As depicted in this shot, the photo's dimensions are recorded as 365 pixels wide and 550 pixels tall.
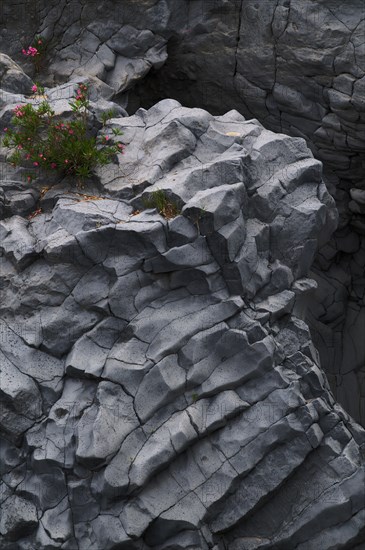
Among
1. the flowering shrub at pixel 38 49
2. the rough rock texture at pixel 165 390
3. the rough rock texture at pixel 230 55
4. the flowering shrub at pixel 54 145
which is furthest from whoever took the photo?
the flowering shrub at pixel 38 49

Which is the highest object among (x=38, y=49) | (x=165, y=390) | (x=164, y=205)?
(x=38, y=49)

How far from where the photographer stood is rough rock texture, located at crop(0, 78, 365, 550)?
21.1ft

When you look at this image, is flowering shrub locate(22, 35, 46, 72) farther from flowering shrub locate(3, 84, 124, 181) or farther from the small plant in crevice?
the small plant in crevice

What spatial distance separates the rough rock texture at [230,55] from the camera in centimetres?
966

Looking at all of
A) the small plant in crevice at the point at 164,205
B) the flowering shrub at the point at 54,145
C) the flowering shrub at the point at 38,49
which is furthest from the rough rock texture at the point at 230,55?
the small plant in crevice at the point at 164,205

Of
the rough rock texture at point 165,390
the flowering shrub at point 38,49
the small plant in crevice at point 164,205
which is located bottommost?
the rough rock texture at point 165,390

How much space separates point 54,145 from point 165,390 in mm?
2633

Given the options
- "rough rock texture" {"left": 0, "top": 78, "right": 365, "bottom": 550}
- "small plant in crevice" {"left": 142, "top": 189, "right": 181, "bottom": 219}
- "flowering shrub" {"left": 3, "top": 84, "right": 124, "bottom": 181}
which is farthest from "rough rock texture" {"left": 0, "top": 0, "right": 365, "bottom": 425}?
"rough rock texture" {"left": 0, "top": 78, "right": 365, "bottom": 550}

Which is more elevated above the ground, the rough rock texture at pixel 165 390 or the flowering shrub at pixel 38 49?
the flowering shrub at pixel 38 49

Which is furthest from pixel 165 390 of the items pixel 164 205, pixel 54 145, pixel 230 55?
pixel 230 55

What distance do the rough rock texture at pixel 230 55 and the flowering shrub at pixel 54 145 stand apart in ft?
6.81

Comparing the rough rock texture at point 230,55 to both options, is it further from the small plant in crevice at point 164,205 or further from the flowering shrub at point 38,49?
the small plant in crevice at point 164,205

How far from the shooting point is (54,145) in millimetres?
7477

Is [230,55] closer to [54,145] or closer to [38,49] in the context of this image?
[38,49]
